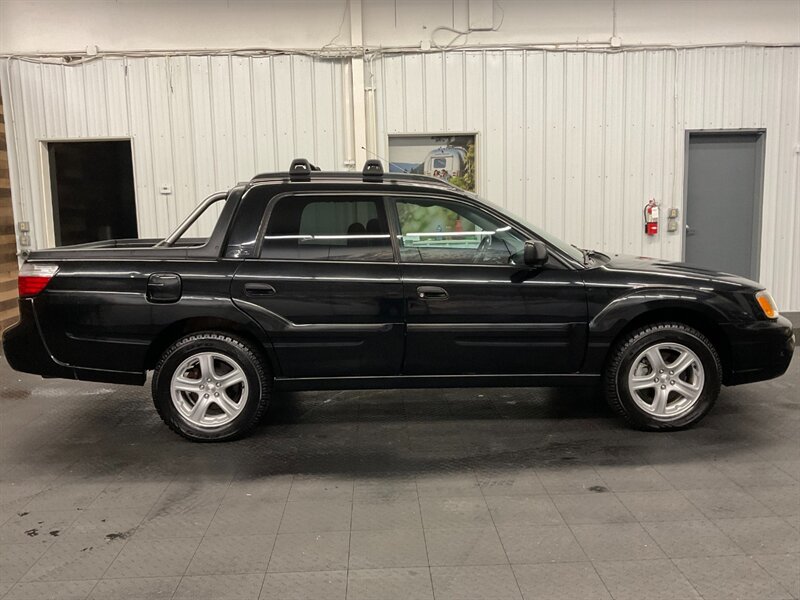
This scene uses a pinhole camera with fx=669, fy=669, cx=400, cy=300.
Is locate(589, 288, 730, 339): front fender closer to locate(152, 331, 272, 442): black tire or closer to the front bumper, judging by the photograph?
locate(152, 331, 272, 442): black tire

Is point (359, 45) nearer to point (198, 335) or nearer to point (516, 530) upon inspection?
point (198, 335)

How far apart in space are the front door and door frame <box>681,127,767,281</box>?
4.78 meters

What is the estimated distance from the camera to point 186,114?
321 inches

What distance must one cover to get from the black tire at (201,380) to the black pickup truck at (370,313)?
0.01 m

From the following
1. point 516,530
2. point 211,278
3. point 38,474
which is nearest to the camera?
point 516,530

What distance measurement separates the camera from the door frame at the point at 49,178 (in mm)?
8219

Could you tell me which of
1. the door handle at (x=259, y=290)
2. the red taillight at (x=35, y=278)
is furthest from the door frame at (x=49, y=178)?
the door handle at (x=259, y=290)

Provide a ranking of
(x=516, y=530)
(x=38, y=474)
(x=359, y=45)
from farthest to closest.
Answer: (x=359, y=45), (x=38, y=474), (x=516, y=530)

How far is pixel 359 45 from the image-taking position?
26.2ft

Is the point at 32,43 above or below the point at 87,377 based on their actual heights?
above

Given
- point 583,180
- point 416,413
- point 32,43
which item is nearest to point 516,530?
point 416,413

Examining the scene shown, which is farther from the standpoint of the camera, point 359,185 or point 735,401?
point 735,401

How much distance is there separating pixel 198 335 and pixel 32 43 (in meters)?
5.79

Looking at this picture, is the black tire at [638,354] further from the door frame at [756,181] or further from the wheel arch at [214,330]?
the door frame at [756,181]
